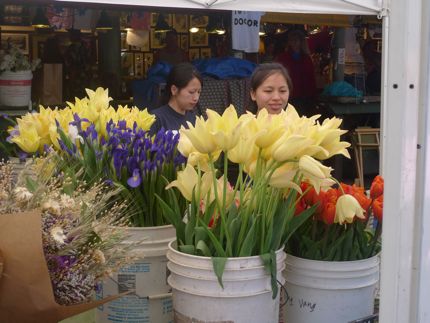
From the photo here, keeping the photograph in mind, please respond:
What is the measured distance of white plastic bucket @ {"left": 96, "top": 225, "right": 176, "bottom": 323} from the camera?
4.97 ft

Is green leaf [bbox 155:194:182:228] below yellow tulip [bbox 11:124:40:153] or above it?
below

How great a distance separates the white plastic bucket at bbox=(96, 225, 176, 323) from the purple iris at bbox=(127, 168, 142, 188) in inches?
4.0

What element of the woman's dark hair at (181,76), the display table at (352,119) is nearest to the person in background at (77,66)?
the display table at (352,119)

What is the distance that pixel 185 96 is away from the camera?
3982 millimetres

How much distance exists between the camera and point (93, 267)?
1.25 meters

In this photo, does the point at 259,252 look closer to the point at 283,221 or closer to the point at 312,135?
the point at 283,221

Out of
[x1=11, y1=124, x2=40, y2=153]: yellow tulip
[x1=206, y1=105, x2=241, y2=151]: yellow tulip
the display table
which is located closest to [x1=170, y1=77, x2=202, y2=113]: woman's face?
[x1=11, y1=124, x2=40, y2=153]: yellow tulip

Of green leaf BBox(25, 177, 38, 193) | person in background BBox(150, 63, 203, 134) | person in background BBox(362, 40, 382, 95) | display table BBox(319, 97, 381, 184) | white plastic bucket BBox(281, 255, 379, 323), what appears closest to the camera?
green leaf BBox(25, 177, 38, 193)

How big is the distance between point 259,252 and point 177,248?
172mm

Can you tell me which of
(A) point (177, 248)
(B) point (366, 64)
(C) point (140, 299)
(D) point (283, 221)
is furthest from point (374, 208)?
(B) point (366, 64)

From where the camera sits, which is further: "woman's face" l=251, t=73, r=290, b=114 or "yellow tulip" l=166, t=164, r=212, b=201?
"woman's face" l=251, t=73, r=290, b=114

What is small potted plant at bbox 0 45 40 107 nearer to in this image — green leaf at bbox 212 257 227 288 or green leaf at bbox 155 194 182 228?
green leaf at bbox 155 194 182 228

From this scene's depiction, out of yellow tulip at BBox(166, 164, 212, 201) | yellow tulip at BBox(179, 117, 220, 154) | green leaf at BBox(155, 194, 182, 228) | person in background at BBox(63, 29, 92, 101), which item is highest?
person in background at BBox(63, 29, 92, 101)

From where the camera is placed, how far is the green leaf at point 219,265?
4.13ft
